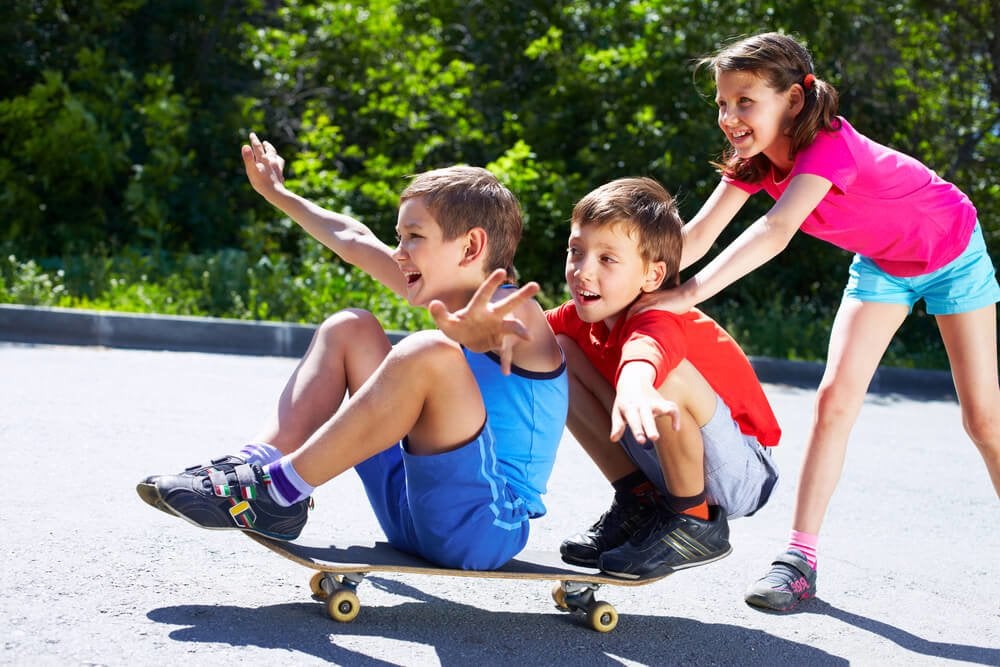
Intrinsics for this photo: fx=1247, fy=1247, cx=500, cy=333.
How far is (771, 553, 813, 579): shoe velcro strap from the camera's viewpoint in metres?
3.35

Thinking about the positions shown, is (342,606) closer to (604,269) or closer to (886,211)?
(604,269)

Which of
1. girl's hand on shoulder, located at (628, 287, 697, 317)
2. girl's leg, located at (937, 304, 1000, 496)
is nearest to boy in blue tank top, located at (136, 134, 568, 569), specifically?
girl's hand on shoulder, located at (628, 287, 697, 317)

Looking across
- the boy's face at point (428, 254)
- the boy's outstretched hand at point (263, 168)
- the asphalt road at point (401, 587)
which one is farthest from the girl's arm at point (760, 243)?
the boy's outstretched hand at point (263, 168)

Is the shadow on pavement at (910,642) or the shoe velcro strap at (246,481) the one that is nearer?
the shoe velcro strap at (246,481)

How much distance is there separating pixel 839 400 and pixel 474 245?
1209 millimetres

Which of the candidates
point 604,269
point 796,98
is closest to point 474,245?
point 604,269

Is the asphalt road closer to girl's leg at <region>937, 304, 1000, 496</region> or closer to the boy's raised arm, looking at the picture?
girl's leg at <region>937, 304, 1000, 496</region>

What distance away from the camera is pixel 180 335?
26.6 ft

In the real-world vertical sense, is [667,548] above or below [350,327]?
below

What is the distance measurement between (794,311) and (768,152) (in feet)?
22.8

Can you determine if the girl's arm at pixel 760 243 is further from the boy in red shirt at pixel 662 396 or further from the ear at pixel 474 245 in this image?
the ear at pixel 474 245

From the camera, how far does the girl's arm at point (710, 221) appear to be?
3574 millimetres

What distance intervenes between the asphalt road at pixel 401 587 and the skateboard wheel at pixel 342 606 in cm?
3

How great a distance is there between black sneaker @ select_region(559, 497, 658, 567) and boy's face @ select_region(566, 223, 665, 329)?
52 cm
